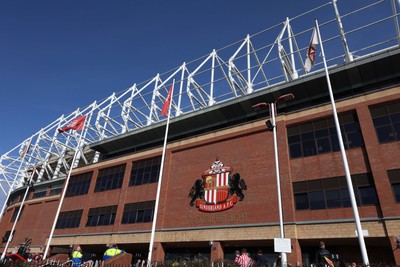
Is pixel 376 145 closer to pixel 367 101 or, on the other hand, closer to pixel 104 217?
pixel 367 101

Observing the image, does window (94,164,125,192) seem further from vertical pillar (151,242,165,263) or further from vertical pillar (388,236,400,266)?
vertical pillar (388,236,400,266)

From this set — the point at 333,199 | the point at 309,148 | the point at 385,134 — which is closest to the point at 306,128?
the point at 309,148

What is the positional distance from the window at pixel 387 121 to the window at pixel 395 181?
2329 mm

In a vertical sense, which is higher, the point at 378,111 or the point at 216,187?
the point at 378,111

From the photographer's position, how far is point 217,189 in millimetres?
26484

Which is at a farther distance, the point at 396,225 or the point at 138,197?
the point at 138,197

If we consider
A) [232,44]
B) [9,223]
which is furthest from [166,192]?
[9,223]

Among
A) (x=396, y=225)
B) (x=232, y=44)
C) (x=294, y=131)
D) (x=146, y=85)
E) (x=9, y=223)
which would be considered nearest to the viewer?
(x=396, y=225)

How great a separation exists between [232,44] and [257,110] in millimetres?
9641

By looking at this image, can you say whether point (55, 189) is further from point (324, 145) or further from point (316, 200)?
point (324, 145)

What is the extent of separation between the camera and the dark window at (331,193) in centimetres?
2019

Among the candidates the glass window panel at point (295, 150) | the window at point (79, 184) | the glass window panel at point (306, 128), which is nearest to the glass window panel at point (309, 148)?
the glass window panel at point (295, 150)

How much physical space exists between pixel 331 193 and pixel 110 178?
82.6 ft

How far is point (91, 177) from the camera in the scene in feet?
128
